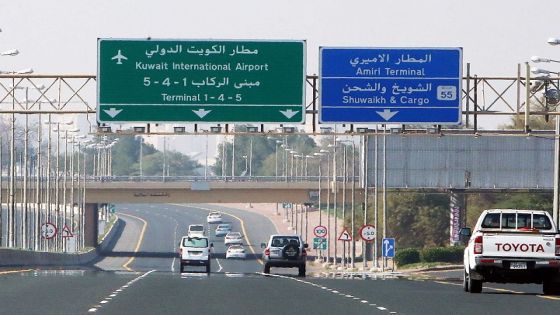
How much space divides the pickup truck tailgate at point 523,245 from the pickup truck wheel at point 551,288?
0.83m

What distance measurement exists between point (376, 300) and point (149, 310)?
20.9 feet

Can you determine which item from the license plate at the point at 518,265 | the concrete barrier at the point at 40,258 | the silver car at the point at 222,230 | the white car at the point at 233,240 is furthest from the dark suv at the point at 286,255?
the silver car at the point at 222,230

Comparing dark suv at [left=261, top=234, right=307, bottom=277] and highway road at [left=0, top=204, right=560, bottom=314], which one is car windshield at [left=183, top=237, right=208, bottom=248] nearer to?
dark suv at [left=261, top=234, right=307, bottom=277]

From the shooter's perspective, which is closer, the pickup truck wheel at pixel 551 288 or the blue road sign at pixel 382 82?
the pickup truck wheel at pixel 551 288

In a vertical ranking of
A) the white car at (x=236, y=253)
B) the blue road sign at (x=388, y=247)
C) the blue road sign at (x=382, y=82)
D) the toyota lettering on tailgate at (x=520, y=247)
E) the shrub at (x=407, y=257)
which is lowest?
the white car at (x=236, y=253)

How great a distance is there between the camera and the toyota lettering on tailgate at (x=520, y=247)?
118 feet

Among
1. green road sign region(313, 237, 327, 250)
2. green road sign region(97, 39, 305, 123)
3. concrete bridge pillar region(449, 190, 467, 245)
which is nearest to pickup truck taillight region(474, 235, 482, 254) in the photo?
green road sign region(97, 39, 305, 123)

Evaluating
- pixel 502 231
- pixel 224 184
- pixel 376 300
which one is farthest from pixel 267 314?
pixel 224 184

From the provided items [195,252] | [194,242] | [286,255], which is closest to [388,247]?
[194,242]

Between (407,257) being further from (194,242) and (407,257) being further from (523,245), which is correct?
(523,245)

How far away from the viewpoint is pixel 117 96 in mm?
52062

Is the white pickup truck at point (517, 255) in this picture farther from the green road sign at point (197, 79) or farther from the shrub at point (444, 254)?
the shrub at point (444, 254)

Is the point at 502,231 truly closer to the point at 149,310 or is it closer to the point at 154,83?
the point at 149,310

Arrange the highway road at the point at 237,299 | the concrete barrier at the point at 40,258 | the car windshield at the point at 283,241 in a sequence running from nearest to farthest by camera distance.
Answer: the highway road at the point at 237,299
the car windshield at the point at 283,241
the concrete barrier at the point at 40,258
